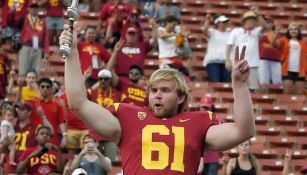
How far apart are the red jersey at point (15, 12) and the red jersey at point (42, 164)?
435 centimetres

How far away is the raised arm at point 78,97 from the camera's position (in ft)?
19.1

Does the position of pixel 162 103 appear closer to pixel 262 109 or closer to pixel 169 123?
pixel 169 123

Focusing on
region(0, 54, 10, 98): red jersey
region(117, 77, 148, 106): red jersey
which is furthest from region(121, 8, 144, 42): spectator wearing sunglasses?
region(117, 77, 148, 106): red jersey

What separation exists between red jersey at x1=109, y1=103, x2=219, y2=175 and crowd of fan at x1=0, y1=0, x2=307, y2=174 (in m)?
6.20

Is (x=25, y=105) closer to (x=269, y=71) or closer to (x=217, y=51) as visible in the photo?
(x=217, y=51)

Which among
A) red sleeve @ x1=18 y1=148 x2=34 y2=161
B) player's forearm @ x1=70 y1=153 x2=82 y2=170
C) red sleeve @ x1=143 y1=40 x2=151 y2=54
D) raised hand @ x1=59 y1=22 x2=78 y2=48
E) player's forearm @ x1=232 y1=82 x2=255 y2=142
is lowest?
player's forearm @ x1=70 y1=153 x2=82 y2=170

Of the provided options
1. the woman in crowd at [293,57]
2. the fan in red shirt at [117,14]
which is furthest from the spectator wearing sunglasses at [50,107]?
the woman in crowd at [293,57]

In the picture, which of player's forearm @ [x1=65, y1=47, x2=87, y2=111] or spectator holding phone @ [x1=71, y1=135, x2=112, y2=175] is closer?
player's forearm @ [x1=65, y1=47, x2=87, y2=111]

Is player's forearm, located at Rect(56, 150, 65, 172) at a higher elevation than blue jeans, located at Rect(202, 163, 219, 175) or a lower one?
higher

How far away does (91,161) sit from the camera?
40.0 ft

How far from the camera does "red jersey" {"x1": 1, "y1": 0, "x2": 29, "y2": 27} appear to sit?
1633cm

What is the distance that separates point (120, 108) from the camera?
6.04 metres

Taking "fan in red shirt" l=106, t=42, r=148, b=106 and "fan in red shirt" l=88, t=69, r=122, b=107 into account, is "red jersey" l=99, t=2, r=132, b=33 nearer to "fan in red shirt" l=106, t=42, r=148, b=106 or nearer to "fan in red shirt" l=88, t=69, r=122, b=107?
"fan in red shirt" l=106, t=42, r=148, b=106

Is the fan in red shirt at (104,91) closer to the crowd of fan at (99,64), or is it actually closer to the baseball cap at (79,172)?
the crowd of fan at (99,64)
